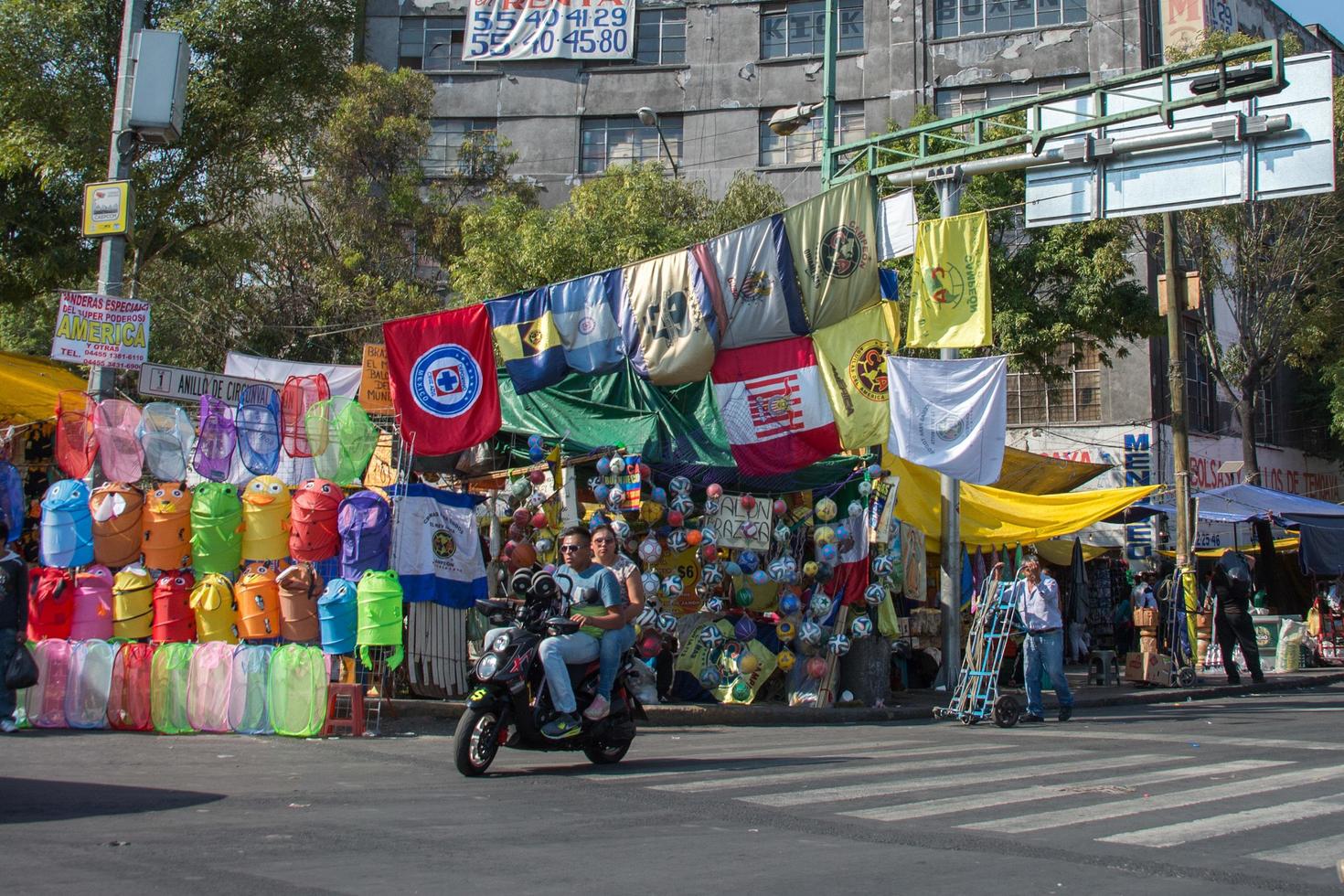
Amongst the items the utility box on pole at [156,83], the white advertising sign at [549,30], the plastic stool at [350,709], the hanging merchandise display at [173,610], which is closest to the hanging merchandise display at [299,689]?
the plastic stool at [350,709]

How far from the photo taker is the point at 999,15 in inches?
1348

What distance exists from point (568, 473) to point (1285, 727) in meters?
8.28

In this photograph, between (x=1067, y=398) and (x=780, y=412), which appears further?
(x=1067, y=398)

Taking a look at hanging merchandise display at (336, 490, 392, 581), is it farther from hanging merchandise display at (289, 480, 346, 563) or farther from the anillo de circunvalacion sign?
the anillo de circunvalacion sign

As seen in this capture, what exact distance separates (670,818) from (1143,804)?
3.06 m

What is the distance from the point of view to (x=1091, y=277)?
26.5 m

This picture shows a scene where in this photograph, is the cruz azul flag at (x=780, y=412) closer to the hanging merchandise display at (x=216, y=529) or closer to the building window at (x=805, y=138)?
the hanging merchandise display at (x=216, y=529)

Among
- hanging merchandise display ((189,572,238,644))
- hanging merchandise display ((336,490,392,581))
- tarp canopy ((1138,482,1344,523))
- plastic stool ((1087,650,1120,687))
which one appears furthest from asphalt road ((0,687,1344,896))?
tarp canopy ((1138,482,1344,523))

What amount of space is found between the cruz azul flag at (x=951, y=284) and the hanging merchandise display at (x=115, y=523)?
924cm

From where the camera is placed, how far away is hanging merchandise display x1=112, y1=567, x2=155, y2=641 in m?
11.9

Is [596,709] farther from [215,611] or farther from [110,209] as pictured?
[110,209]

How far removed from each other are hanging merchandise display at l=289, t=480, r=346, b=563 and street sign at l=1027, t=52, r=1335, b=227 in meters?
9.29

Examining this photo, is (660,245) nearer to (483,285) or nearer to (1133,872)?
(483,285)

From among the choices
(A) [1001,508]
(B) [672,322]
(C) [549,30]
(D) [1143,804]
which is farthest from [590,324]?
(C) [549,30]
